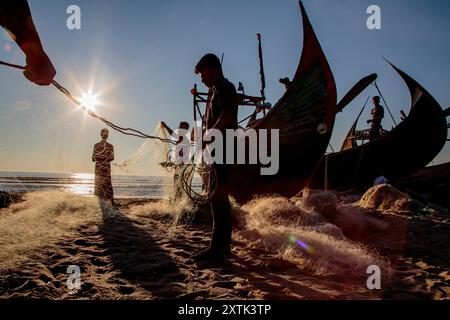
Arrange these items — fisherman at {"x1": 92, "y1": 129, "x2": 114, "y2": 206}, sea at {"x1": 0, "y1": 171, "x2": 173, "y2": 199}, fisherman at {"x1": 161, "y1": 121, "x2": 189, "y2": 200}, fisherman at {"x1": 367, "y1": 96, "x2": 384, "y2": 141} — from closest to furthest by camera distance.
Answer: fisherman at {"x1": 161, "y1": 121, "x2": 189, "y2": 200}
fisherman at {"x1": 92, "y1": 129, "x2": 114, "y2": 206}
fisherman at {"x1": 367, "y1": 96, "x2": 384, "y2": 141}
sea at {"x1": 0, "y1": 171, "x2": 173, "y2": 199}

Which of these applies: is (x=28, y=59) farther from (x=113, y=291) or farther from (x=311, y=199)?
(x=311, y=199)

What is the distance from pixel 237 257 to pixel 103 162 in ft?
20.6

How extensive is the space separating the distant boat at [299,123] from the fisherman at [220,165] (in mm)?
4977

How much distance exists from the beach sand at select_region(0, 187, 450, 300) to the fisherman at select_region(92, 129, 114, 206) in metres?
2.32

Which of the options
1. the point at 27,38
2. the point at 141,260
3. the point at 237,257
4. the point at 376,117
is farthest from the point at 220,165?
the point at 376,117

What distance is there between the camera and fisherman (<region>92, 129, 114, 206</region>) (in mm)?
7961

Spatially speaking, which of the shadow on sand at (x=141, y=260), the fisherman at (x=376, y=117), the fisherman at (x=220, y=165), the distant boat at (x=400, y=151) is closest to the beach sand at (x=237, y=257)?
the shadow on sand at (x=141, y=260)

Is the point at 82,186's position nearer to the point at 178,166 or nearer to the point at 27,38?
the point at 178,166

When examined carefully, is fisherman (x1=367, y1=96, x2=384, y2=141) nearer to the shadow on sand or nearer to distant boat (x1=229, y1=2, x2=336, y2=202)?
distant boat (x1=229, y1=2, x2=336, y2=202)

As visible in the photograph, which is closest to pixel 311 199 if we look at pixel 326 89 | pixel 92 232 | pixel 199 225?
pixel 199 225

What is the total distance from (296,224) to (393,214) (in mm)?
2862

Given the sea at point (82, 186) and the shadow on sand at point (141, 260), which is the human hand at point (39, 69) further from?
the sea at point (82, 186)

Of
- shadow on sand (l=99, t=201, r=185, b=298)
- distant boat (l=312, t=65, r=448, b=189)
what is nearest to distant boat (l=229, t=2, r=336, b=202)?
shadow on sand (l=99, t=201, r=185, b=298)
